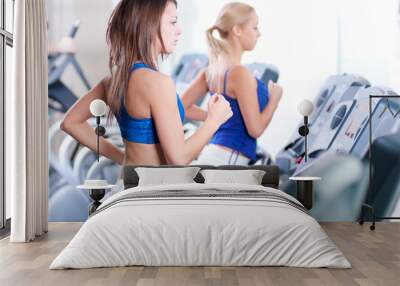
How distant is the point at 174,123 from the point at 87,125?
1.13 meters

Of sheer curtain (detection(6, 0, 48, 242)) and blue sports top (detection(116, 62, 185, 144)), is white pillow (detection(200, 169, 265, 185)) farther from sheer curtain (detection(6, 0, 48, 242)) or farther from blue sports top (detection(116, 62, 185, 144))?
sheer curtain (detection(6, 0, 48, 242))

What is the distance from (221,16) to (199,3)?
13.1 inches

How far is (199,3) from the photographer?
784cm

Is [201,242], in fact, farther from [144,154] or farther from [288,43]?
[288,43]

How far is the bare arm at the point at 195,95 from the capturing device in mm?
7773

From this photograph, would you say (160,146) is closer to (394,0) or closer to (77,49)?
(77,49)

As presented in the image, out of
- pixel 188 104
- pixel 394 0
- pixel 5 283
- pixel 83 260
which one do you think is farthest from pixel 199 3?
pixel 5 283

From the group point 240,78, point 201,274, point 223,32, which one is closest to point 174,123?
point 240,78

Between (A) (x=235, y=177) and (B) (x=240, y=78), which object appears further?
(B) (x=240, y=78)

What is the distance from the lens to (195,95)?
308 inches

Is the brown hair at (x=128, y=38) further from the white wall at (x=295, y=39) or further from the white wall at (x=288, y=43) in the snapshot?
the white wall at (x=288, y=43)

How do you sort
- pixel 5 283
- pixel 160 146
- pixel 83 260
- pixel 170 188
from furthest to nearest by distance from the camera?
pixel 160 146 < pixel 170 188 < pixel 83 260 < pixel 5 283

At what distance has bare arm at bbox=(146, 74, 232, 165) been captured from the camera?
7.58 metres

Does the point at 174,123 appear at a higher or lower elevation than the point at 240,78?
lower
